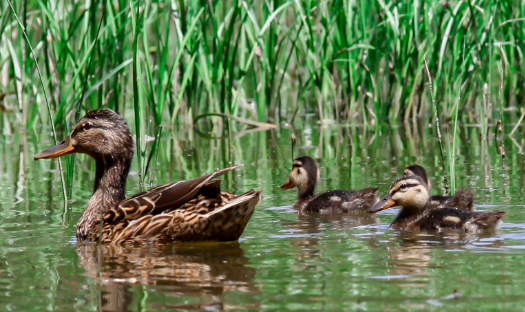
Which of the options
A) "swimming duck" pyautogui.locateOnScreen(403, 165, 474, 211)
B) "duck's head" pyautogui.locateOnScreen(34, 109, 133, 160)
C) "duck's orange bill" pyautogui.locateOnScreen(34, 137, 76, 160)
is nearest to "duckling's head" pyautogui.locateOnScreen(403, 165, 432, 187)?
"swimming duck" pyautogui.locateOnScreen(403, 165, 474, 211)

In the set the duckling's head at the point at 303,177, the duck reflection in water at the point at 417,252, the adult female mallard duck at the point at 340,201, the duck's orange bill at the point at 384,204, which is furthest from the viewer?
the duckling's head at the point at 303,177

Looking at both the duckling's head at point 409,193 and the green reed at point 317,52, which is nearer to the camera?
the duckling's head at point 409,193

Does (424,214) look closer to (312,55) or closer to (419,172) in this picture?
(419,172)

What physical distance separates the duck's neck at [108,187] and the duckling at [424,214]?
1.74 meters

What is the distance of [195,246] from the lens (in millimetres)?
5793

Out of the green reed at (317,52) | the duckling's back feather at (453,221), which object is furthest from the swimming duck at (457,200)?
the green reed at (317,52)

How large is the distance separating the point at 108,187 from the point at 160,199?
61 cm

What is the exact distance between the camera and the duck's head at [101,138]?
6457mm

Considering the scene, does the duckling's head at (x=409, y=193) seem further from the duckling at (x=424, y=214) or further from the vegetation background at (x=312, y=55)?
the vegetation background at (x=312, y=55)

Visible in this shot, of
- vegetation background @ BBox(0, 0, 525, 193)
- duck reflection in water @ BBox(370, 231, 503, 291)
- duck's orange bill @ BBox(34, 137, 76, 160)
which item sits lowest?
duck reflection in water @ BBox(370, 231, 503, 291)

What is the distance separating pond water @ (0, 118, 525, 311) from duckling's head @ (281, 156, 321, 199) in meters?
0.14

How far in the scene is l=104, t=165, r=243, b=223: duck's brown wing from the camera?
5.80 metres

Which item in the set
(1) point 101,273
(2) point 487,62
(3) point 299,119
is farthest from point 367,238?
(3) point 299,119

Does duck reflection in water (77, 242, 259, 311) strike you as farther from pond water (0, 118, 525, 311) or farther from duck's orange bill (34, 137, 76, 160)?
duck's orange bill (34, 137, 76, 160)
